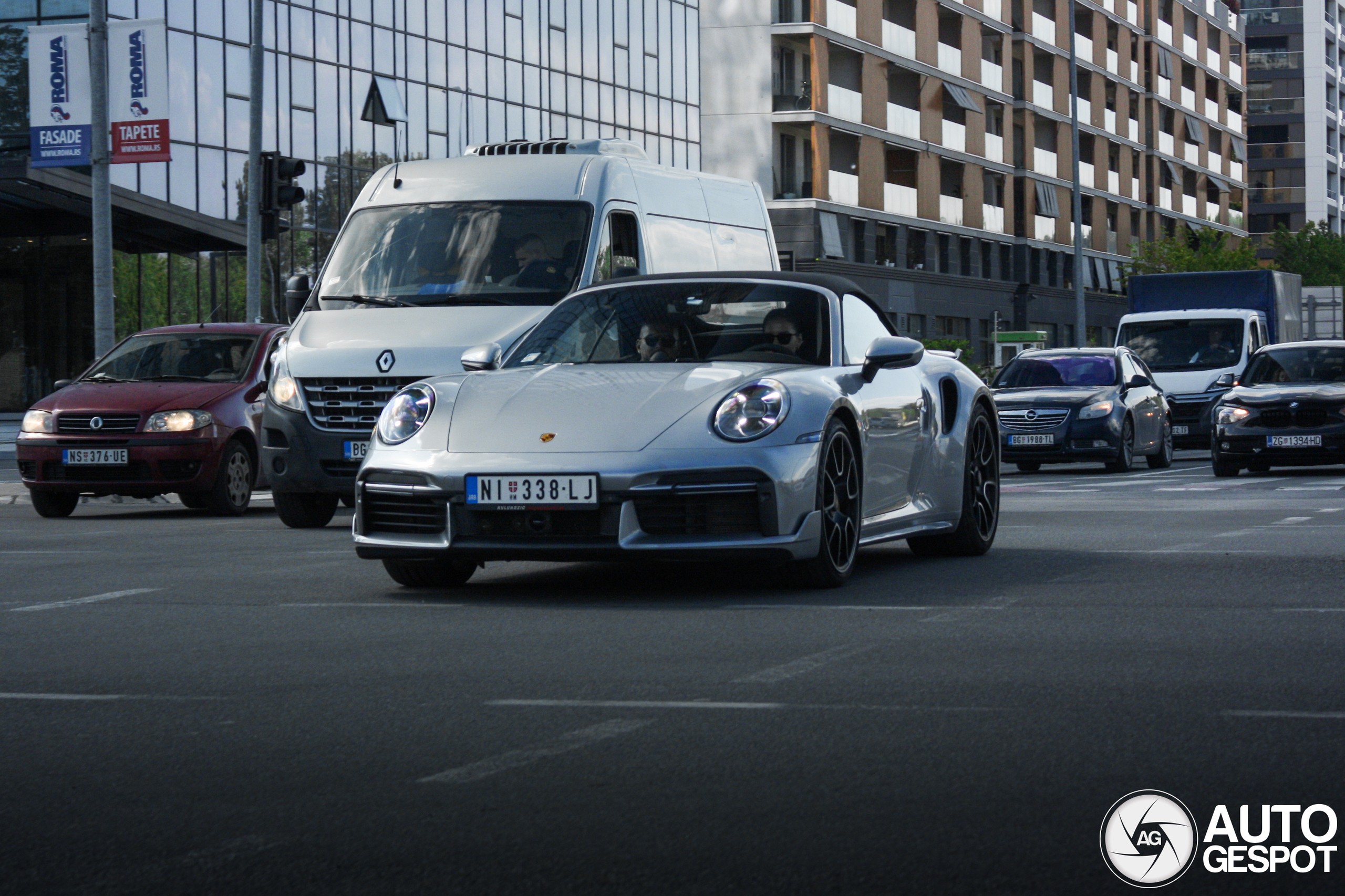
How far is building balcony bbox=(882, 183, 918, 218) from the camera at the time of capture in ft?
209

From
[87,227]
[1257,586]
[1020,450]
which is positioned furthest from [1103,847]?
[87,227]

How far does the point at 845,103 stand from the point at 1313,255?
57378 millimetres

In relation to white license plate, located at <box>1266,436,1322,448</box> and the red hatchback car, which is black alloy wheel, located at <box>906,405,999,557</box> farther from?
white license plate, located at <box>1266,436,1322,448</box>

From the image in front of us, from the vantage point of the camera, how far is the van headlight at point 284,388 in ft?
44.4

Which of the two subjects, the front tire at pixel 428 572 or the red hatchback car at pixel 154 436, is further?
the red hatchback car at pixel 154 436

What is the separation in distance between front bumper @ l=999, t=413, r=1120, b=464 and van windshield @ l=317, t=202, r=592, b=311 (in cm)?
1142

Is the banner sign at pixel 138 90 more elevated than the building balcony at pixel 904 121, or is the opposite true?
the building balcony at pixel 904 121

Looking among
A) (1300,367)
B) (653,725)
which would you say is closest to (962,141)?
(1300,367)

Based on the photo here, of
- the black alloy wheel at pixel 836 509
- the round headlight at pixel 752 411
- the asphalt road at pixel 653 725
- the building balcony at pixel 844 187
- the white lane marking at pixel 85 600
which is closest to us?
the asphalt road at pixel 653 725

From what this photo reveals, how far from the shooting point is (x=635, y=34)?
58.2 meters

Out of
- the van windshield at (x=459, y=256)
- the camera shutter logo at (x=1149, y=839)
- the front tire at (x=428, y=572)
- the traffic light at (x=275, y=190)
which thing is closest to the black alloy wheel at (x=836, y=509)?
the front tire at (x=428, y=572)

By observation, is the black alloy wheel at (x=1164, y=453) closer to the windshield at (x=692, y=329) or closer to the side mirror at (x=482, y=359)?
the windshield at (x=692, y=329)

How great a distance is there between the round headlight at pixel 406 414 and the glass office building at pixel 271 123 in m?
25.6

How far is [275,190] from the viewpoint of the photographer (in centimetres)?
2350
